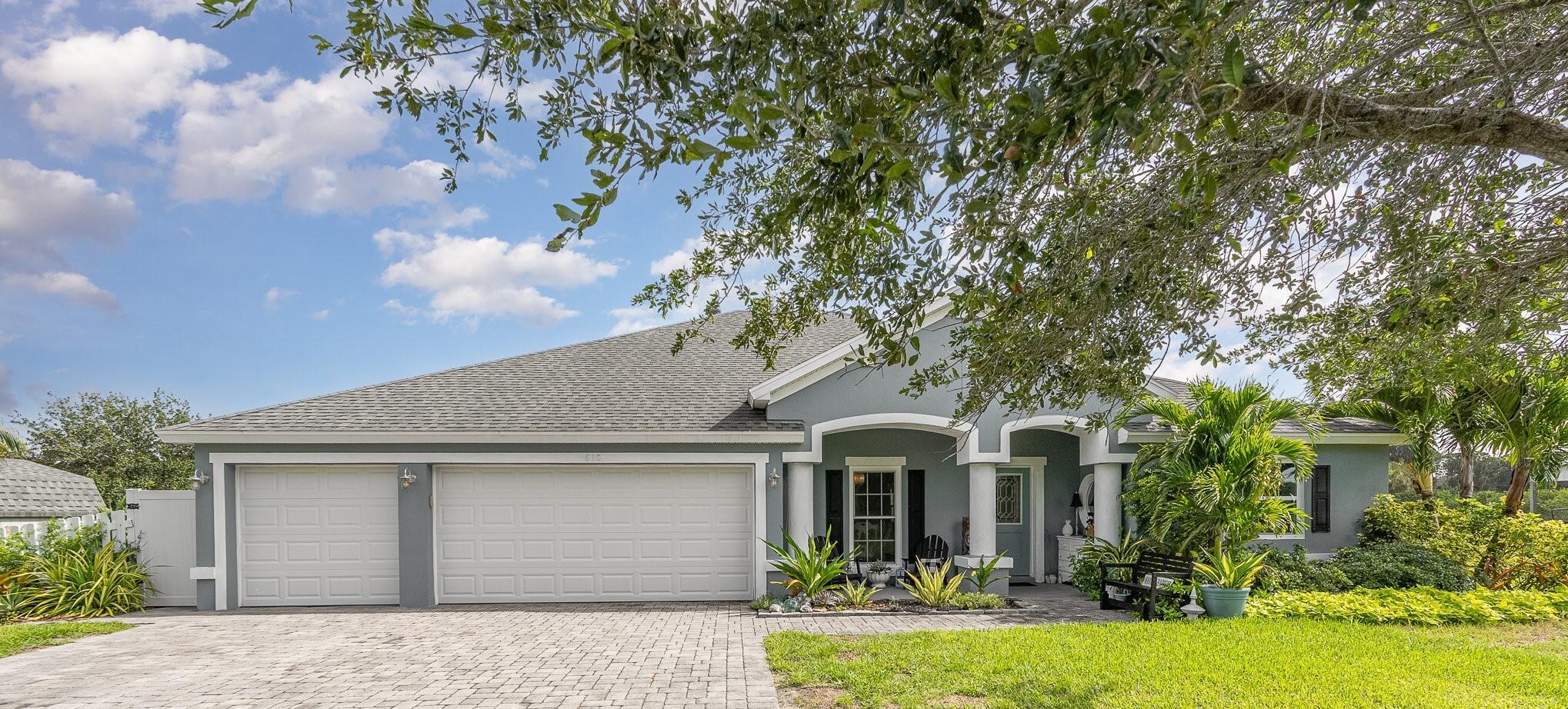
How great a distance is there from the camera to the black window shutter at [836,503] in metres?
14.5

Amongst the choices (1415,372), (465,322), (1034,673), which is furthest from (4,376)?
(1415,372)

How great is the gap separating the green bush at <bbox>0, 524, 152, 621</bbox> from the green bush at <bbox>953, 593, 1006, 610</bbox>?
11.7 m

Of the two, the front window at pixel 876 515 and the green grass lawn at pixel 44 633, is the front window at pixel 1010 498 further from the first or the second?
the green grass lawn at pixel 44 633

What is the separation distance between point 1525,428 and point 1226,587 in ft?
21.6

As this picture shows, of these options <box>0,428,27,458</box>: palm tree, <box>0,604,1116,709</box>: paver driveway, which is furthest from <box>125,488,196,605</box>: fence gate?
<box>0,428,27,458</box>: palm tree

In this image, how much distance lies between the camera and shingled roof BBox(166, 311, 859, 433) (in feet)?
39.7

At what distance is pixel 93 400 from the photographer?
3359 centimetres

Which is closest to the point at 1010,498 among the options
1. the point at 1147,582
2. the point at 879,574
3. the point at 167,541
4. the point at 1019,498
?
the point at 1019,498

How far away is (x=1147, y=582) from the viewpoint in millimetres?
10727

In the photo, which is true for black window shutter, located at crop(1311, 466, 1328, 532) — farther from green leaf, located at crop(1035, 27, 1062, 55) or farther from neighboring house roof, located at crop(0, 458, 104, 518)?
neighboring house roof, located at crop(0, 458, 104, 518)

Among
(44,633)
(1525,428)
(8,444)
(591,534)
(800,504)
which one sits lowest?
(44,633)

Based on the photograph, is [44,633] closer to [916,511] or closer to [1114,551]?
[916,511]

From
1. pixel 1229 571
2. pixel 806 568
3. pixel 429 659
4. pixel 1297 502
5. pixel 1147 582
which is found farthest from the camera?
pixel 1297 502

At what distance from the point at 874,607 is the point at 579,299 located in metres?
6.27
